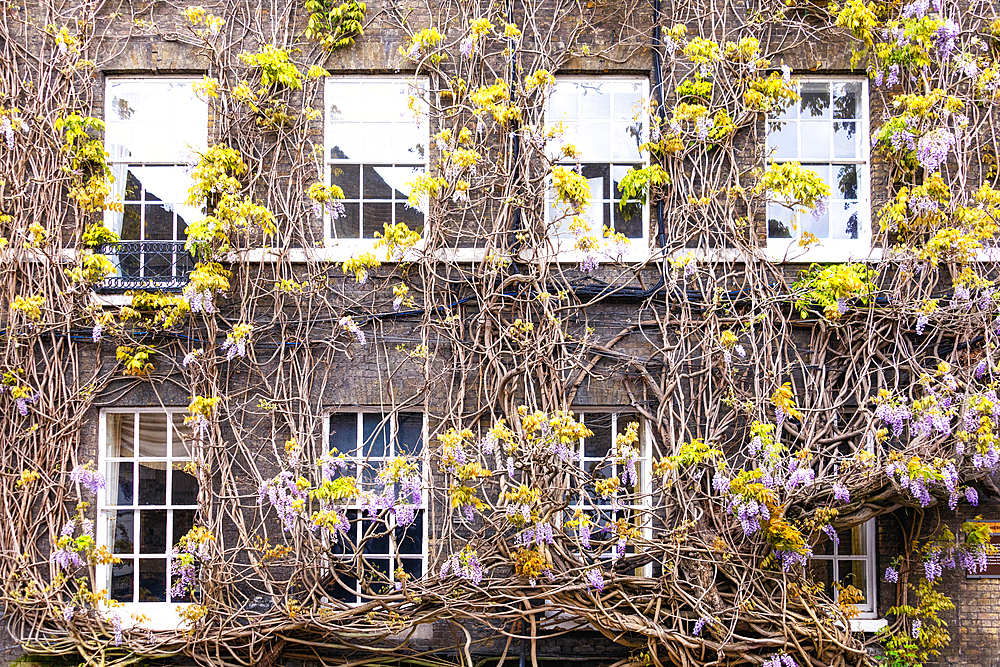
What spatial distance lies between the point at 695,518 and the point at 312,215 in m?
4.46

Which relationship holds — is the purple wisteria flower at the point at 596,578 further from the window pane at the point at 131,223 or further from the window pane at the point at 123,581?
the window pane at the point at 131,223

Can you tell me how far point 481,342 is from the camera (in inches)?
257

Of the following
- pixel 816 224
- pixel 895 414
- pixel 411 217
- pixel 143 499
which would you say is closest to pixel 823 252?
pixel 816 224

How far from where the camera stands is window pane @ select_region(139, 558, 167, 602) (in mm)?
6613

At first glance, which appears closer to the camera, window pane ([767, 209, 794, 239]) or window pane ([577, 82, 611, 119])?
window pane ([767, 209, 794, 239])

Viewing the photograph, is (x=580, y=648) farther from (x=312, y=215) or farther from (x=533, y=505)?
(x=312, y=215)

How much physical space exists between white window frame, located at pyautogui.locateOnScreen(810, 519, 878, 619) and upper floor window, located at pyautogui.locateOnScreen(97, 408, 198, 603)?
19.8 feet

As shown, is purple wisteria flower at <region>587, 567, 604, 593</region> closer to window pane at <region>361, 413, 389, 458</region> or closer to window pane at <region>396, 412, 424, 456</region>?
window pane at <region>396, 412, 424, 456</region>

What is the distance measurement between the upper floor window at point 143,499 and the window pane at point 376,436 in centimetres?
167

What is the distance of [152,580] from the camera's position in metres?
6.62

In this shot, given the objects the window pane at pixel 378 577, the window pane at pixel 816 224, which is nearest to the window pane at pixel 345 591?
the window pane at pixel 378 577

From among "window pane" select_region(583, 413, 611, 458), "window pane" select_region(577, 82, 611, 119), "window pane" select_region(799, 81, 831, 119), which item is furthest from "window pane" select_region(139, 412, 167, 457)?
"window pane" select_region(799, 81, 831, 119)

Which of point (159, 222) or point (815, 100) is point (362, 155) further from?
point (815, 100)

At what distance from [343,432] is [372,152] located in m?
2.73
